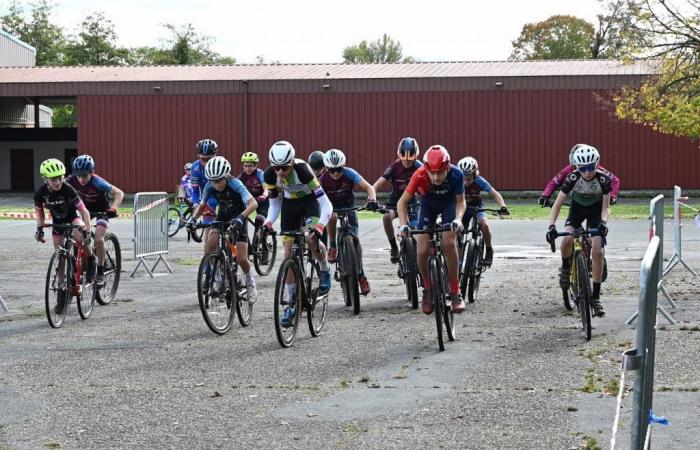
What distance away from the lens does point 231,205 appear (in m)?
11.8

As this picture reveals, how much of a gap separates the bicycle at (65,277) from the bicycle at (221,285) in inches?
57.1

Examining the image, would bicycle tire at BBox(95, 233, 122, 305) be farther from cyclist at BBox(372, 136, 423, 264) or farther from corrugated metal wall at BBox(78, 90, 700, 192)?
corrugated metal wall at BBox(78, 90, 700, 192)

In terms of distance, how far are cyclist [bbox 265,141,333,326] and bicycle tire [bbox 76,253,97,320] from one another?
89.5 inches

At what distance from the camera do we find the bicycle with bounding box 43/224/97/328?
11.3m

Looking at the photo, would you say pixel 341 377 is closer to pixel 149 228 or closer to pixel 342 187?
pixel 342 187

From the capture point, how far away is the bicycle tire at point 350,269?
39.5 ft

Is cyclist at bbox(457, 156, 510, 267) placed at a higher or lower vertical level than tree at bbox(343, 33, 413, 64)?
lower

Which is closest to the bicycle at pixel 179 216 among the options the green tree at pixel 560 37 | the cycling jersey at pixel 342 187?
the cycling jersey at pixel 342 187

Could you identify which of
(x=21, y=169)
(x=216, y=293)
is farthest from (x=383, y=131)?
(x=216, y=293)

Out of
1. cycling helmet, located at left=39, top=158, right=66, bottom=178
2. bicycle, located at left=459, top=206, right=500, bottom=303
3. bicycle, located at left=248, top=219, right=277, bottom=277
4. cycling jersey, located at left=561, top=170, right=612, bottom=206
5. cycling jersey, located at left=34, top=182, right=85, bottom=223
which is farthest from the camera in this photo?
bicycle, located at left=248, top=219, right=277, bottom=277

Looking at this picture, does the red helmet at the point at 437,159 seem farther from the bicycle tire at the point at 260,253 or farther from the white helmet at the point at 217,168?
the bicycle tire at the point at 260,253

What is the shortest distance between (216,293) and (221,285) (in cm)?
13

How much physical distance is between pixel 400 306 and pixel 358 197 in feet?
102

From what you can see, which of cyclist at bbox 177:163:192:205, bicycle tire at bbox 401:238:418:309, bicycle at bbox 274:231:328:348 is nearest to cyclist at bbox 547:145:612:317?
bicycle tire at bbox 401:238:418:309
